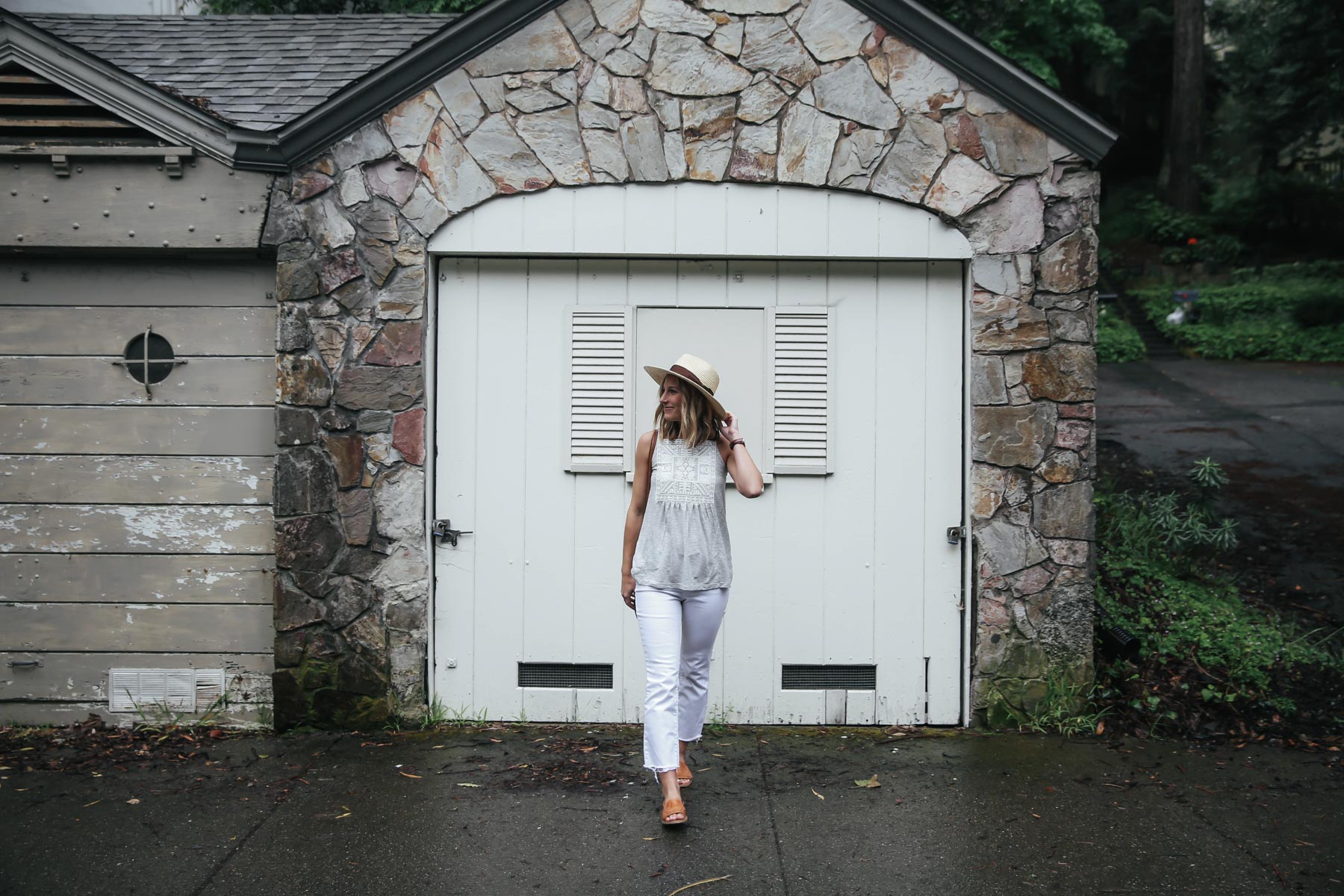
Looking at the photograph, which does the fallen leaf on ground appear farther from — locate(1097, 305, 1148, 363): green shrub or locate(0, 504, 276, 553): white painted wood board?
locate(1097, 305, 1148, 363): green shrub

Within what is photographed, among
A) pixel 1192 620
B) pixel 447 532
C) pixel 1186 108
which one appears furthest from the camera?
pixel 1186 108

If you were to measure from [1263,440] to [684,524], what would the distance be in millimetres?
9503

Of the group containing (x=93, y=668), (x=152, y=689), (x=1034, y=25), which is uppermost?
(x=1034, y=25)

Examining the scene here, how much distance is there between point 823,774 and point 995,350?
2155 mm

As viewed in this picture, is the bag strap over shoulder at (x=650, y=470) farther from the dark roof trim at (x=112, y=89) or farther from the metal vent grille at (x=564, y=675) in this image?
the dark roof trim at (x=112, y=89)

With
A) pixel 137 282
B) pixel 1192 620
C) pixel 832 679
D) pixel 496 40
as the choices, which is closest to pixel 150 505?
pixel 137 282

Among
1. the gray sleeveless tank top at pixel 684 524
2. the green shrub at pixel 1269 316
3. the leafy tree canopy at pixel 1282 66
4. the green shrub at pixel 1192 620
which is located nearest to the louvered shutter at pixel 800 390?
the gray sleeveless tank top at pixel 684 524

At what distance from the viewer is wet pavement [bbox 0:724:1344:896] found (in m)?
3.79

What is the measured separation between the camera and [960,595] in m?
5.38

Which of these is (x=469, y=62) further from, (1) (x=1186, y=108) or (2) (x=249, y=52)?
(1) (x=1186, y=108)

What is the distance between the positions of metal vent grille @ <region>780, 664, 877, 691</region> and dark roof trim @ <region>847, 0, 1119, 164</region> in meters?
2.72

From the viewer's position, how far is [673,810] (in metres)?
4.12

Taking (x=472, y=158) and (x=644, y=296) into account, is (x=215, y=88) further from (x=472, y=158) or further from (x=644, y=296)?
(x=644, y=296)

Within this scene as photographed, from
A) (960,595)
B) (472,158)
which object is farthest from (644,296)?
(960,595)
